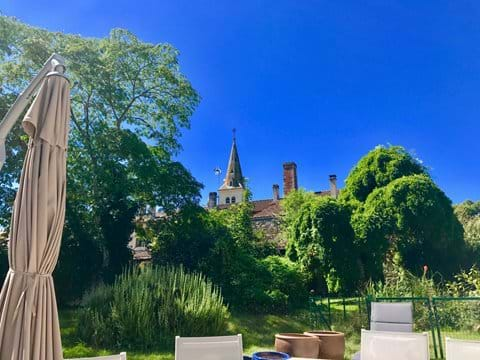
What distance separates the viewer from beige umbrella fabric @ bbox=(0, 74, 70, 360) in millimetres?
2283

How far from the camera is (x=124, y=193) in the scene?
1295cm

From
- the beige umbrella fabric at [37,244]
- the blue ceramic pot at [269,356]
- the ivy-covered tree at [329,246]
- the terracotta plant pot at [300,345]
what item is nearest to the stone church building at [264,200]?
the ivy-covered tree at [329,246]

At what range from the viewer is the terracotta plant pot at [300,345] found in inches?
203

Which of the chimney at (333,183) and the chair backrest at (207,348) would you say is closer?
the chair backrest at (207,348)

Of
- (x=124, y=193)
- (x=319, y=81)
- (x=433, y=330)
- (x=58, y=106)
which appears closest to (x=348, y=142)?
(x=319, y=81)

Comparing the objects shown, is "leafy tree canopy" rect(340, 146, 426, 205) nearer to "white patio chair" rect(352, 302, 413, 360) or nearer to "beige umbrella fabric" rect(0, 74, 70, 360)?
"white patio chair" rect(352, 302, 413, 360)

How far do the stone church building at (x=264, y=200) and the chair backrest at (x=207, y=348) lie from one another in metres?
13.2

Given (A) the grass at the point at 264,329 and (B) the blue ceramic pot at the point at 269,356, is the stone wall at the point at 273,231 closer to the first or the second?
(A) the grass at the point at 264,329

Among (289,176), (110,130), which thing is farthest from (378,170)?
(289,176)

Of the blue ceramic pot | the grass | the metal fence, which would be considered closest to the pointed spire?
the grass

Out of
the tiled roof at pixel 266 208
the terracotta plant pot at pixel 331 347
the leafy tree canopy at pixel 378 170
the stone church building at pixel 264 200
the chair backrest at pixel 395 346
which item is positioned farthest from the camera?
the tiled roof at pixel 266 208

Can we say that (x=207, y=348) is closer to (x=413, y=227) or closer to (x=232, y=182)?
(x=413, y=227)

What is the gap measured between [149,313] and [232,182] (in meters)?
33.1

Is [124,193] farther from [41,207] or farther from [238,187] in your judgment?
[238,187]
